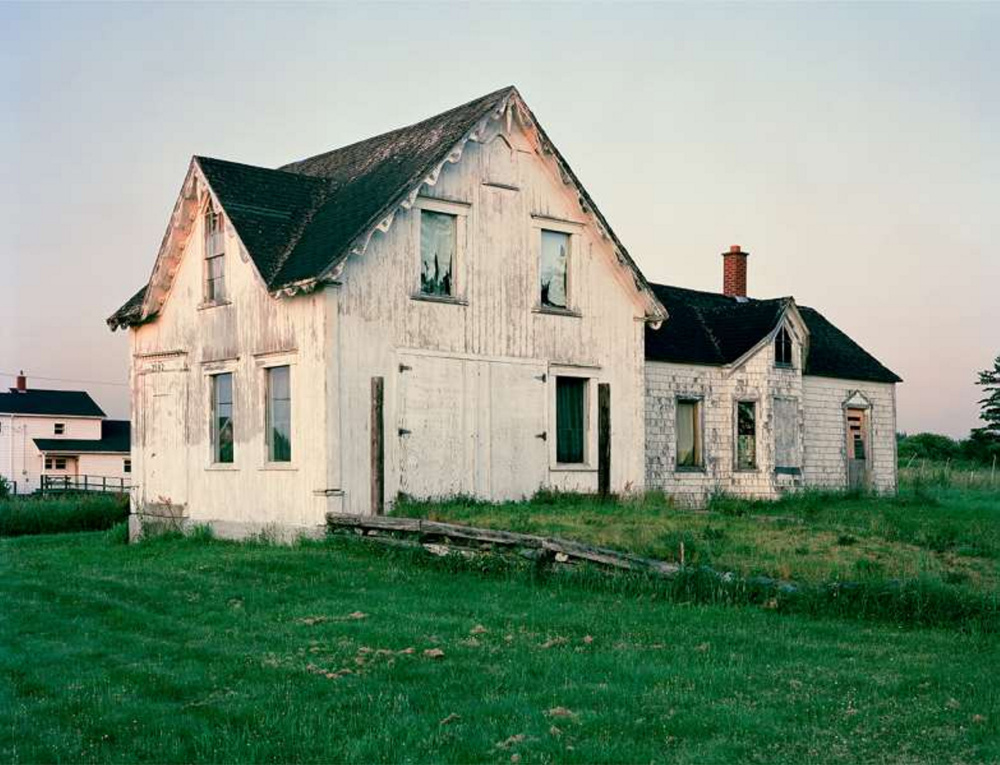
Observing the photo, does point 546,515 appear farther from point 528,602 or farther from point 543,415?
point 528,602

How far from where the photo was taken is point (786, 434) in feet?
103

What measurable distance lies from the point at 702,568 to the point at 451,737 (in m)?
6.52

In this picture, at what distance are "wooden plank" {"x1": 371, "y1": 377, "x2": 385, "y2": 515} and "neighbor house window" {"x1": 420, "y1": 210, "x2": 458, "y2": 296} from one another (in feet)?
7.44

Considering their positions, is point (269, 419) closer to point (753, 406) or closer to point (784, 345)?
point (753, 406)

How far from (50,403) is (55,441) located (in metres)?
3.19

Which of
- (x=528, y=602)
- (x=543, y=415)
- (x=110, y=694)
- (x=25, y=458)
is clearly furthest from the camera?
(x=25, y=458)

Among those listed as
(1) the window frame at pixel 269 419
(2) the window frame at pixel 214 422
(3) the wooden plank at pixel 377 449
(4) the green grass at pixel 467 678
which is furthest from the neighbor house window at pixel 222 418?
(4) the green grass at pixel 467 678

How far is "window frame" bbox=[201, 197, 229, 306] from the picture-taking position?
76.1 ft

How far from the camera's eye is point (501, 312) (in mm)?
23125

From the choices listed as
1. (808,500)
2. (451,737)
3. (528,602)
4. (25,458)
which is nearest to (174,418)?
(528,602)

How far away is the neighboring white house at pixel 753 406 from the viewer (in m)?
29.1

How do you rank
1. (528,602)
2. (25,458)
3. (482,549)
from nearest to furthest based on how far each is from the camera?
(528,602), (482,549), (25,458)

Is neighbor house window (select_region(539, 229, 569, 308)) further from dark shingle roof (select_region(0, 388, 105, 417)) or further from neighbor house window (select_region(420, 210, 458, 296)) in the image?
dark shingle roof (select_region(0, 388, 105, 417))

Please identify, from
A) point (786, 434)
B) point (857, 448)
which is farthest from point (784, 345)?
point (857, 448)
